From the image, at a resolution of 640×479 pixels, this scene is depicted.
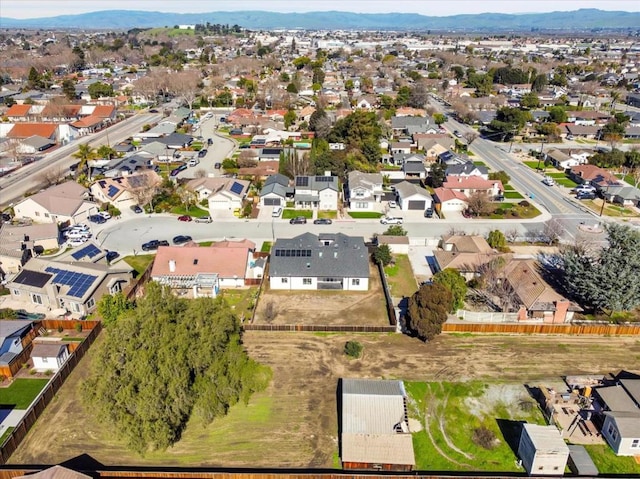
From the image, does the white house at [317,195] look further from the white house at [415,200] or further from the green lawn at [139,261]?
the green lawn at [139,261]

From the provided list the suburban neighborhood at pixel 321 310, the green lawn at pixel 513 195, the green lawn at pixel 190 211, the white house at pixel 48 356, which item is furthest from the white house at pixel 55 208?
the green lawn at pixel 513 195

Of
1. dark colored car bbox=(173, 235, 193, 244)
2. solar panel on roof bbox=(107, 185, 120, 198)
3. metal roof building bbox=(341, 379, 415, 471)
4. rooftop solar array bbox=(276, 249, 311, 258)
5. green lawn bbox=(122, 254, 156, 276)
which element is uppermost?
rooftop solar array bbox=(276, 249, 311, 258)

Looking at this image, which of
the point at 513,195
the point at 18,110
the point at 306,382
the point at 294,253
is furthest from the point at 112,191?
the point at 18,110

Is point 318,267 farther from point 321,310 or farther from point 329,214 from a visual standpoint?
point 329,214

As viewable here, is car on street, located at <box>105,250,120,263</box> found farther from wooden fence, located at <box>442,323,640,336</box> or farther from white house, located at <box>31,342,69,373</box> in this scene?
wooden fence, located at <box>442,323,640,336</box>

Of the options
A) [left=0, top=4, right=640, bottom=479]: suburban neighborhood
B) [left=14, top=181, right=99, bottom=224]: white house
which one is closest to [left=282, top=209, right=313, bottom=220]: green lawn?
[left=0, top=4, right=640, bottom=479]: suburban neighborhood
